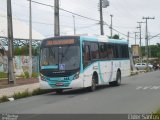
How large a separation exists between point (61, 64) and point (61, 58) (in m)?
0.30

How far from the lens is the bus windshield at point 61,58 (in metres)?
24.5

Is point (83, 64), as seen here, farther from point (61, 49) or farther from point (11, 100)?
point (11, 100)

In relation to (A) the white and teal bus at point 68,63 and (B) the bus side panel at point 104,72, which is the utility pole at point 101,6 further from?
(A) the white and teal bus at point 68,63

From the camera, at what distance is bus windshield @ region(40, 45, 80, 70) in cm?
2452

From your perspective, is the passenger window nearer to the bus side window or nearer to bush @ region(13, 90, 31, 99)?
the bus side window

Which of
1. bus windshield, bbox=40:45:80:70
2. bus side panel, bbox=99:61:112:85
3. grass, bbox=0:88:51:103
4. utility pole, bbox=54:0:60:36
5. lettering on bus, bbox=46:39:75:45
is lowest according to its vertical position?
grass, bbox=0:88:51:103

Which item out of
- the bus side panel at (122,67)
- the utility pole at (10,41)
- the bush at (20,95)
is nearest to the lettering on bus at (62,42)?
the bush at (20,95)

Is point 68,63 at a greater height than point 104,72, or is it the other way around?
point 68,63

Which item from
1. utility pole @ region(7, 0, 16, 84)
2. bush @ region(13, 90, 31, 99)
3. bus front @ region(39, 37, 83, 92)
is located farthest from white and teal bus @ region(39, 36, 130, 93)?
utility pole @ region(7, 0, 16, 84)

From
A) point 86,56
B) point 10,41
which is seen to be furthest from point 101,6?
point 86,56

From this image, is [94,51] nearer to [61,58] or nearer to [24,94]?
[61,58]

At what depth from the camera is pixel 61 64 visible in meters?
24.5

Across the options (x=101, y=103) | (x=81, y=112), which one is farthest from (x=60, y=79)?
(x=81, y=112)

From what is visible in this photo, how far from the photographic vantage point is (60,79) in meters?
24.6
